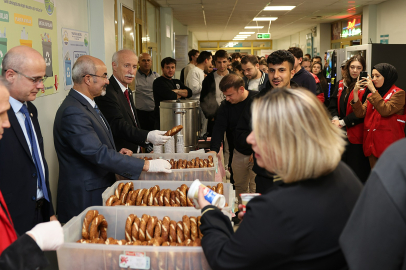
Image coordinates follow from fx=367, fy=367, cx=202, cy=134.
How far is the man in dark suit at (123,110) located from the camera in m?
3.05

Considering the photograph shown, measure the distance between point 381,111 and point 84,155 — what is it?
3.35 meters

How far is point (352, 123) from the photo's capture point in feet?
15.0

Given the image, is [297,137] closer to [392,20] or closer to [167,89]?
[167,89]

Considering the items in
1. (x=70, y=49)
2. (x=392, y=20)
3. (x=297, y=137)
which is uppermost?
(x=392, y=20)

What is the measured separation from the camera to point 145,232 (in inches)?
68.1

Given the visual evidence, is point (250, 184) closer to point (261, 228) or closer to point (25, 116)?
point (25, 116)

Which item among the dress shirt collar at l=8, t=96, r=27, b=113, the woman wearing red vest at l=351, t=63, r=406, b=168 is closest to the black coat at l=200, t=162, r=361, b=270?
the dress shirt collar at l=8, t=96, r=27, b=113

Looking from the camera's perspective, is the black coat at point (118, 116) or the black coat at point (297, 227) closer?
the black coat at point (297, 227)

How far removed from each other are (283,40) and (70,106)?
23.6 meters

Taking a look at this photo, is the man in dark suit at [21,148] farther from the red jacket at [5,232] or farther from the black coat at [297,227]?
the black coat at [297,227]

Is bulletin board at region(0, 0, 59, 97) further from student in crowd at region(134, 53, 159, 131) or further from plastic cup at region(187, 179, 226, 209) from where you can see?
student in crowd at region(134, 53, 159, 131)

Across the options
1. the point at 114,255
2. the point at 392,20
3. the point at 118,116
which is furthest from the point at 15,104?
the point at 392,20

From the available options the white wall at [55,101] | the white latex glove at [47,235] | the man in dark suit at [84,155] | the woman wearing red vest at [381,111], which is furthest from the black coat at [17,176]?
the woman wearing red vest at [381,111]

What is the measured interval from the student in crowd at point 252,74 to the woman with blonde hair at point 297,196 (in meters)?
4.41
